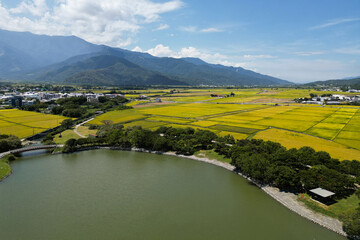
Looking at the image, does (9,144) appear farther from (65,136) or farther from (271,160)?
(271,160)

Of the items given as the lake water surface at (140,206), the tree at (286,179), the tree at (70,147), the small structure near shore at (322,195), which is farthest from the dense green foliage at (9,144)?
the small structure near shore at (322,195)

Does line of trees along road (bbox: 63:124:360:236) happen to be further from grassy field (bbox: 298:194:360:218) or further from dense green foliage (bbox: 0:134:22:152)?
dense green foliage (bbox: 0:134:22:152)

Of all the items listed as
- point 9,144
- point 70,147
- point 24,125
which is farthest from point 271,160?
point 24,125

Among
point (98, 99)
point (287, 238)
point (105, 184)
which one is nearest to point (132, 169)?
point (105, 184)

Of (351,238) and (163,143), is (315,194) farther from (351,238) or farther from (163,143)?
(163,143)

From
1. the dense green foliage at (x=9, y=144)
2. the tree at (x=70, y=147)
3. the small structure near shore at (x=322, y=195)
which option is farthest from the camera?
the tree at (x=70, y=147)

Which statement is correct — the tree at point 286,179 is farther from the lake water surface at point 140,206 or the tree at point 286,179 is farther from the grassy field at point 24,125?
the grassy field at point 24,125
